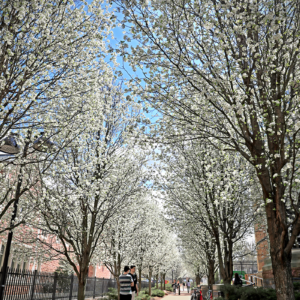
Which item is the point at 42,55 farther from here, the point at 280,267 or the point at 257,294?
the point at 257,294

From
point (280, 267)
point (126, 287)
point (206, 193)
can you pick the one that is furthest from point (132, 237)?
point (280, 267)

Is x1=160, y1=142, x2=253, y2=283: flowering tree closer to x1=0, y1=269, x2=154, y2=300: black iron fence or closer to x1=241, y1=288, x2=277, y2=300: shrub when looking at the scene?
x1=241, y1=288, x2=277, y2=300: shrub

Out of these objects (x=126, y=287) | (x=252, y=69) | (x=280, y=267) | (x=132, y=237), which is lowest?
(x=126, y=287)

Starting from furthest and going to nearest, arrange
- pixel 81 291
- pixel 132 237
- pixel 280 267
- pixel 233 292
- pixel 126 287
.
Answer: pixel 132 237 → pixel 233 292 → pixel 81 291 → pixel 126 287 → pixel 280 267

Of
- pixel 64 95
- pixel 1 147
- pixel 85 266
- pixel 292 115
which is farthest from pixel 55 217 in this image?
pixel 292 115

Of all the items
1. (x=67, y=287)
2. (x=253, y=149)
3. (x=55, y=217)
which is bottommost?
(x=67, y=287)

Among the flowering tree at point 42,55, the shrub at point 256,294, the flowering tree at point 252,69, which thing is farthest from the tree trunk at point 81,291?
the flowering tree at point 252,69

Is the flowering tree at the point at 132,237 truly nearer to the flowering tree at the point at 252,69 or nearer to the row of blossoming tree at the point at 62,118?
→ the row of blossoming tree at the point at 62,118

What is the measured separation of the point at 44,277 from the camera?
13484mm

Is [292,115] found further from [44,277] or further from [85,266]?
[44,277]

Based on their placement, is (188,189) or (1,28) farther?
(188,189)

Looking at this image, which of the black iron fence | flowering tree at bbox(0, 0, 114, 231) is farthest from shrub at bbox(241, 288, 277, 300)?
the black iron fence

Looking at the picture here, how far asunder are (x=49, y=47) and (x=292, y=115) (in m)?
Result: 5.40

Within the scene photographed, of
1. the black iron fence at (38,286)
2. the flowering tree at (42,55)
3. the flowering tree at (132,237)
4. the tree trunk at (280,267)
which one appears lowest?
the black iron fence at (38,286)
